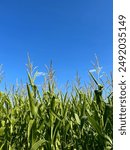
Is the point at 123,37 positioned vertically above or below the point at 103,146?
above

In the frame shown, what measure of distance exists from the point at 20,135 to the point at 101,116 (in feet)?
2.81

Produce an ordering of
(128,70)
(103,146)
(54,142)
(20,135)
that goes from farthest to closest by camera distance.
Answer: (20,135), (54,142), (103,146), (128,70)

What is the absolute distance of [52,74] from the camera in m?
3.48

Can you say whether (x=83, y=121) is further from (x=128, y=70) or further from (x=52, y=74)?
(x=128, y=70)

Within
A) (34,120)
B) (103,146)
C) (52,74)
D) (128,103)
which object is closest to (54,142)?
(34,120)

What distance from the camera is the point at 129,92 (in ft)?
6.94

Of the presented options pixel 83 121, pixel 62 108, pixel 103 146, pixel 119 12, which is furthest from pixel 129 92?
pixel 62 108

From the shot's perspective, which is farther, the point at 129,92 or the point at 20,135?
the point at 20,135

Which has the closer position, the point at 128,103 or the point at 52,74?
the point at 128,103

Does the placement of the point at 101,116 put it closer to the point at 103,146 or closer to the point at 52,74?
the point at 103,146

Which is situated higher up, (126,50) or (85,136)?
(126,50)

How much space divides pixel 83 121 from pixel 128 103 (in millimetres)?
1147

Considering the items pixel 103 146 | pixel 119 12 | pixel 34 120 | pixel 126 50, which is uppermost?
pixel 119 12

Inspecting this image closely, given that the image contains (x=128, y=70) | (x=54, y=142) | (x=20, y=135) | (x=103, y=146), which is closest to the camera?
(x=128, y=70)
